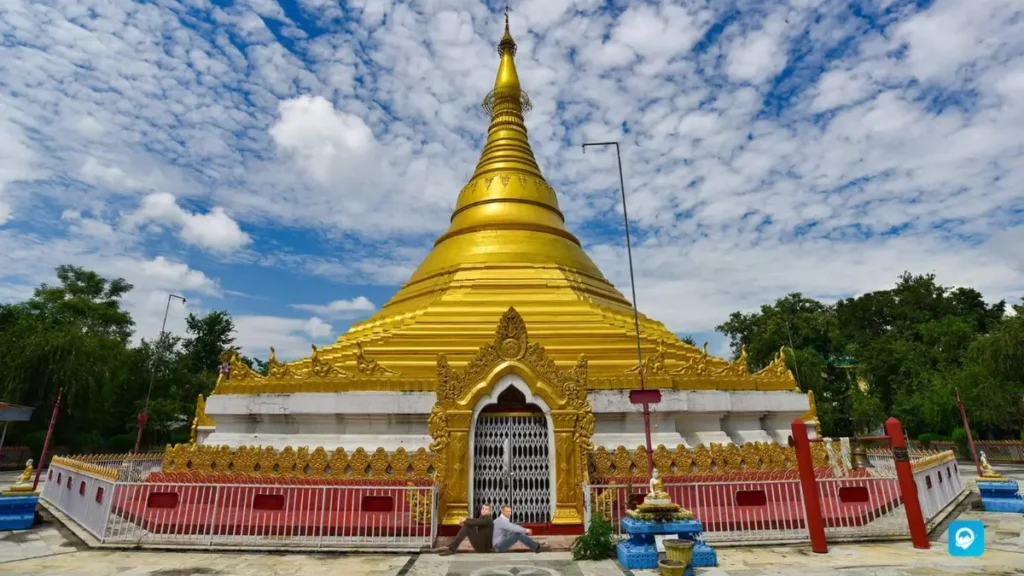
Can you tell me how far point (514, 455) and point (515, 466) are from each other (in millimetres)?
192

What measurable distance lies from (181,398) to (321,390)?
27179 millimetres

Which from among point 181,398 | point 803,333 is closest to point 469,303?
point 181,398

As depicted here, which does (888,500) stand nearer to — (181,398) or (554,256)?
(554,256)

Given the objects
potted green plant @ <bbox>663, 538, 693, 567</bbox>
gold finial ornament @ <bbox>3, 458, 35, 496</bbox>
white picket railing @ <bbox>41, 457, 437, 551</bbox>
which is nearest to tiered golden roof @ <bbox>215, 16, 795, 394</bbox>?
white picket railing @ <bbox>41, 457, 437, 551</bbox>

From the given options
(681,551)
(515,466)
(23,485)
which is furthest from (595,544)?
(23,485)

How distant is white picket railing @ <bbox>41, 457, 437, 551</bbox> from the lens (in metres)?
8.57

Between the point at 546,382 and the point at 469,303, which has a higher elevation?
the point at 469,303

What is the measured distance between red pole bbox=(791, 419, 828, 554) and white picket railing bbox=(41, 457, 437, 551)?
5620 mm

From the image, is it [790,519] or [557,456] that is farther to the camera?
[557,456]

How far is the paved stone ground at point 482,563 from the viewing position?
22.9 ft

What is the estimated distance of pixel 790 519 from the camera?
29.0 feet

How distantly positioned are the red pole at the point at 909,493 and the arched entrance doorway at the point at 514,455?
529cm

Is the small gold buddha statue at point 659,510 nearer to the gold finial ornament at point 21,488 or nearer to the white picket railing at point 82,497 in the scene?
the white picket railing at point 82,497

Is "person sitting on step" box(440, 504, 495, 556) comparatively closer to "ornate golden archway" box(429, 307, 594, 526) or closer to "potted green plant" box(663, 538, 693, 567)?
"ornate golden archway" box(429, 307, 594, 526)
